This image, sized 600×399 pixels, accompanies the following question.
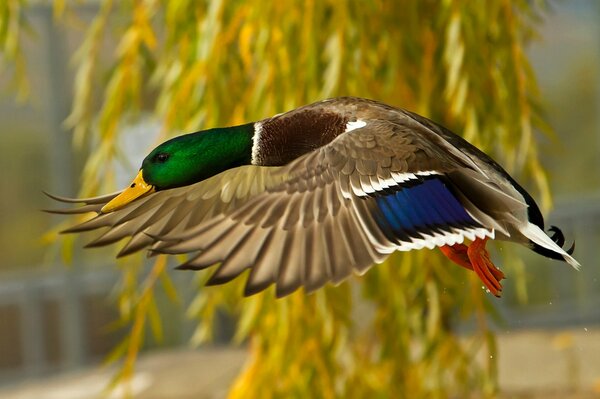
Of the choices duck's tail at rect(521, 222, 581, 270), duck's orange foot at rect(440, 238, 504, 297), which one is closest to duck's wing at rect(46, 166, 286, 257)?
duck's orange foot at rect(440, 238, 504, 297)

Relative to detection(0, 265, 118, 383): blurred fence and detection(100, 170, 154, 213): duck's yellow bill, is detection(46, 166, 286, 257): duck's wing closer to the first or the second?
detection(100, 170, 154, 213): duck's yellow bill

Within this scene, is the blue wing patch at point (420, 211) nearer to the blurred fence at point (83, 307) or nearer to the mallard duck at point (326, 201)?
the mallard duck at point (326, 201)

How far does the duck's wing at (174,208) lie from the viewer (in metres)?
2.31

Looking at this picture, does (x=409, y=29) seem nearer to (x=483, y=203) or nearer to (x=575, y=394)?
(x=483, y=203)

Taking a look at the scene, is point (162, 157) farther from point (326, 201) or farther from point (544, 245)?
point (544, 245)

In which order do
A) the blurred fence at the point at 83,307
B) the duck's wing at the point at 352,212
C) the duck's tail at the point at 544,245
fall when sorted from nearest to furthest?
1. the duck's tail at the point at 544,245
2. the duck's wing at the point at 352,212
3. the blurred fence at the point at 83,307

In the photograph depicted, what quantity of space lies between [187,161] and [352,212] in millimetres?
326

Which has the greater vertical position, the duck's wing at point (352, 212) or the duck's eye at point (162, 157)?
the duck's eye at point (162, 157)

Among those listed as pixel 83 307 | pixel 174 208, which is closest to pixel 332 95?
pixel 174 208

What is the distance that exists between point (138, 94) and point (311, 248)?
1.62 m

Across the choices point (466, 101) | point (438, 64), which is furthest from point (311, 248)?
point (438, 64)

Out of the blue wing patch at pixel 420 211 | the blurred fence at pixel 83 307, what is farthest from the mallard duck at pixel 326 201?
the blurred fence at pixel 83 307

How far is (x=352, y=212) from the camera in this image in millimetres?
2137

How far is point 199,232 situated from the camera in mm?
2125
